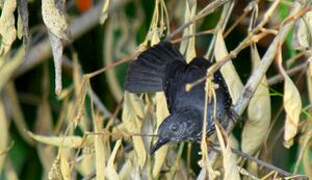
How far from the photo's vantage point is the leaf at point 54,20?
160 centimetres

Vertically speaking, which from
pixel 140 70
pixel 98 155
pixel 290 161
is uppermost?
pixel 140 70

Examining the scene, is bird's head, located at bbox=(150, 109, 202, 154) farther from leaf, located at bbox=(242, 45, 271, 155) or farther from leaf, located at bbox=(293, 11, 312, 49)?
leaf, located at bbox=(293, 11, 312, 49)

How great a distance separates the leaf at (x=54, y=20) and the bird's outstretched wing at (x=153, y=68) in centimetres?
25

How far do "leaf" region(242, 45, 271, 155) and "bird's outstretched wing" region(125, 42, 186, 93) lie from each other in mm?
161

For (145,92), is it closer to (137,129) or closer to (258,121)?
(137,129)

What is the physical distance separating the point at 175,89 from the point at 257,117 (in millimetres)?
173

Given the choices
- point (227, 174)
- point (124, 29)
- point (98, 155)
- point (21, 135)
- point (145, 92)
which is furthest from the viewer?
point (21, 135)

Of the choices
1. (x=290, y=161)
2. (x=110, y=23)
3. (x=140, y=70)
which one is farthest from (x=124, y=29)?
(x=140, y=70)

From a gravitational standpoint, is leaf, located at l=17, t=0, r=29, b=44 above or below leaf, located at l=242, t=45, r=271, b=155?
above

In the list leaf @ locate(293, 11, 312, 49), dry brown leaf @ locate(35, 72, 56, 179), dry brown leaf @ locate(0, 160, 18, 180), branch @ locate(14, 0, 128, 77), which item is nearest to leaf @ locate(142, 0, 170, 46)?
leaf @ locate(293, 11, 312, 49)

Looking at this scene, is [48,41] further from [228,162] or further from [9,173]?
[228,162]

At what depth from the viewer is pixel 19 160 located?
2.95 m

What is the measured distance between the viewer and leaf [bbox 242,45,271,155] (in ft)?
6.17

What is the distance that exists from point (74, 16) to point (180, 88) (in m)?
1.21
